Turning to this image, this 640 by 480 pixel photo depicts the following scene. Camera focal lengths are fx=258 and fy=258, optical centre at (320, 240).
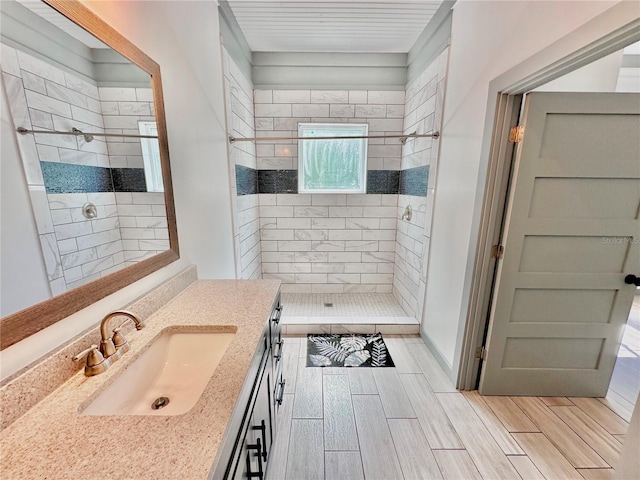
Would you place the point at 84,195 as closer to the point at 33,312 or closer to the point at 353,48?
the point at 33,312

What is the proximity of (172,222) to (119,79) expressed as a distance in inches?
25.8

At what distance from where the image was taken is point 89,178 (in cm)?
92

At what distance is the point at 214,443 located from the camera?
1.98 feet

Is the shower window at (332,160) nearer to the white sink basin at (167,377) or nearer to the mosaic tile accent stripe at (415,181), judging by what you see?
the mosaic tile accent stripe at (415,181)

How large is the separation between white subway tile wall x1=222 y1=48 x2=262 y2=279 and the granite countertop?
1.73 m

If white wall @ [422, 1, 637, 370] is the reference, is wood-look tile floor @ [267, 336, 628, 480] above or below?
below

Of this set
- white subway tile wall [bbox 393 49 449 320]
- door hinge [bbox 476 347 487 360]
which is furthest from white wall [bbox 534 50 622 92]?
door hinge [bbox 476 347 487 360]

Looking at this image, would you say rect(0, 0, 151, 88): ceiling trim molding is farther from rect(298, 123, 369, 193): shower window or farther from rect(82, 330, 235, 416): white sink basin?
rect(298, 123, 369, 193): shower window

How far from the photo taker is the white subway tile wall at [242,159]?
7.54 ft

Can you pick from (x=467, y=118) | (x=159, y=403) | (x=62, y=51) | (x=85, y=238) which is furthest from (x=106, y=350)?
(x=467, y=118)

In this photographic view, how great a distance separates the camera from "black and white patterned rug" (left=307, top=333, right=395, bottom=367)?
2248 mm

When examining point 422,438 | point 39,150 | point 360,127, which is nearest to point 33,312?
point 39,150

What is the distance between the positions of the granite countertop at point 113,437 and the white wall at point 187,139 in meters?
0.16

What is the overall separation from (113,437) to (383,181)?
3.25 metres
